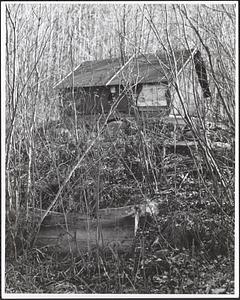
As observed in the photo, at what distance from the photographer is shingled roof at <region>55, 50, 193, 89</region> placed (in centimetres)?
287

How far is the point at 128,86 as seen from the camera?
2967 millimetres

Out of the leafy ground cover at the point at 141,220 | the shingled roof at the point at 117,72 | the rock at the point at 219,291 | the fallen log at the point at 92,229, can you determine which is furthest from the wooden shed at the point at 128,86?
the rock at the point at 219,291

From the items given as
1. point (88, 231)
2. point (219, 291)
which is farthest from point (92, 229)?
point (219, 291)

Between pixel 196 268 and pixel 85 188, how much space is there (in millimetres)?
902

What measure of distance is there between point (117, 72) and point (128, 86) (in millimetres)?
127

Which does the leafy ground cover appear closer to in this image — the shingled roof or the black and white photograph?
the black and white photograph

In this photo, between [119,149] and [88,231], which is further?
[119,149]

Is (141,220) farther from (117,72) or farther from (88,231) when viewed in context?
(117,72)

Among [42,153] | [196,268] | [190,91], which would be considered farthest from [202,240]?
[42,153]

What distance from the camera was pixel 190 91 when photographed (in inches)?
113

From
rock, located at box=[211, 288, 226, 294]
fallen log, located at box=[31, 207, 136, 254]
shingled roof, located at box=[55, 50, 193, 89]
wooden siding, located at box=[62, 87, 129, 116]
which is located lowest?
rock, located at box=[211, 288, 226, 294]

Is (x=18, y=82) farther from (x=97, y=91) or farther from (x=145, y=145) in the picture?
(x=145, y=145)

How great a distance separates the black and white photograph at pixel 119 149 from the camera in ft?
8.43

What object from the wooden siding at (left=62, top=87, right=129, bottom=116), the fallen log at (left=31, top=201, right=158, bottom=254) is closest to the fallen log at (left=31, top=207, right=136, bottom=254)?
the fallen log at (left=31, top=201, right=158, bottom=254)
